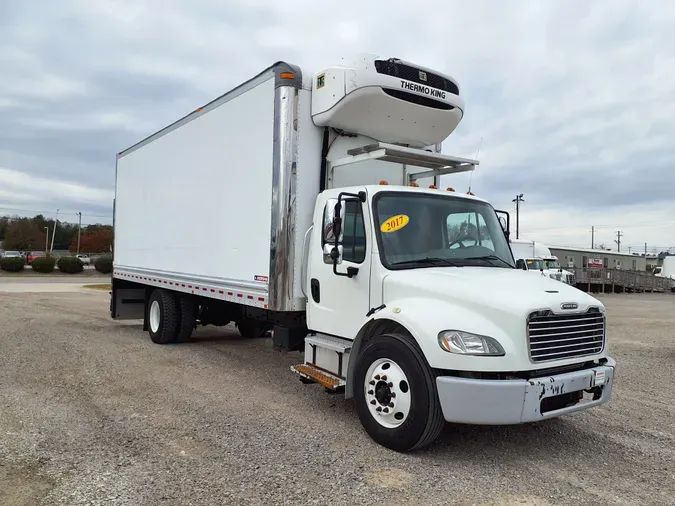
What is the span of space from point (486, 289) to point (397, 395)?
114 centimetres

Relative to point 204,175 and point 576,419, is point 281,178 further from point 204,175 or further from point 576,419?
point 576,419

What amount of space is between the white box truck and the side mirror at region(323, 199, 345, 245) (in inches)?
0.7

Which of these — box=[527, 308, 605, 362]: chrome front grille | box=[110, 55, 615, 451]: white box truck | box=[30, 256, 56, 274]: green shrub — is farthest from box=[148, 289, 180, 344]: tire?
box=[30, 256, 56, 274]: green shrub

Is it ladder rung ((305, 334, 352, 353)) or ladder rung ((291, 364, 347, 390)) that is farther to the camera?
ladder rung ((305, 334, 352, 353))

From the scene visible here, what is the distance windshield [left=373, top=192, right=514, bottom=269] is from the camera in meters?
5.18

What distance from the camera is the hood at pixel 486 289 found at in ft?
14.0

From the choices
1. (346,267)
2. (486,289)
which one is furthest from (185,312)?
(486,289)

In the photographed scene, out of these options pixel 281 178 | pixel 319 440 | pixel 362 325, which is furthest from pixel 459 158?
pixel 319 440

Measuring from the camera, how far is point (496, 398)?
4.05 meters

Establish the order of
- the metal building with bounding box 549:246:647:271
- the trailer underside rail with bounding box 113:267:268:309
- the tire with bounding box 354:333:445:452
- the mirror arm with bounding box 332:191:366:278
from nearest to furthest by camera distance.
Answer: the tire with bounding box 354:333:445:452 < the mirror arm with bounding box 332:191:366:278 < the trailer underside rail with bounding box 113:267:268:309 < the metal building with bounding box 549:246:647:271

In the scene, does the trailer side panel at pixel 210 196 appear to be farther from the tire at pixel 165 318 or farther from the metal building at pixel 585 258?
the metal building at pixel 585 258

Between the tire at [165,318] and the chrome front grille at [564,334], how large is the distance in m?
7.06

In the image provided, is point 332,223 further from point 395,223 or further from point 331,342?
point 331,342

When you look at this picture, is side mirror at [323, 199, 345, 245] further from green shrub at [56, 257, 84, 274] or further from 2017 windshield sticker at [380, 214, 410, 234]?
green shrub at [56, 257, 84, 274]
